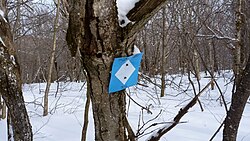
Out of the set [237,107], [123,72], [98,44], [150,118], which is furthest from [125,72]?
[150,118]

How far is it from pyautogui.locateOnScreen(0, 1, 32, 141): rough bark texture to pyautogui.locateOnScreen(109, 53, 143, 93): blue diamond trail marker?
4.97 ft

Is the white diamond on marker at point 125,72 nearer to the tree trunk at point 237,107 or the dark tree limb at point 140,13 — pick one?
the dark tree limb at point 140,13

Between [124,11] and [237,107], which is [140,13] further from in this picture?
[237,107]

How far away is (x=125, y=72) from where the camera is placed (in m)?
0.83

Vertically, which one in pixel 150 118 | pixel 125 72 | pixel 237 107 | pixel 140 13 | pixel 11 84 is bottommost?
pixel 150 118

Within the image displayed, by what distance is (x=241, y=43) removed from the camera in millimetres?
3025

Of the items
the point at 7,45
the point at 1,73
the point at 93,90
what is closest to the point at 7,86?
the point at 1,73

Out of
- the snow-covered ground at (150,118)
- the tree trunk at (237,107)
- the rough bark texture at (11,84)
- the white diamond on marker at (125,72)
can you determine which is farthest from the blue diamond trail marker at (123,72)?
the snow-covered ground at (150,118)

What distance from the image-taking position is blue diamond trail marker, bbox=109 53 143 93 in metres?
0.81

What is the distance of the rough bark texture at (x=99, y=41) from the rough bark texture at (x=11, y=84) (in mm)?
1464

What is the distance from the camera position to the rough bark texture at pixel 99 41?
0.76 metres

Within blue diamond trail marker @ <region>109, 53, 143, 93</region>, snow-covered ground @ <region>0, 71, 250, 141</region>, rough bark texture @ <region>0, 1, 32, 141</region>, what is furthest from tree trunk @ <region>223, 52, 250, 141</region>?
rough bark texture @ <region>0, 1, 32, 141</region>

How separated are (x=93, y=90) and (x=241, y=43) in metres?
2.53

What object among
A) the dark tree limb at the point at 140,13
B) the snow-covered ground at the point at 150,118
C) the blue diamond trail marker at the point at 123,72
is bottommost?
the snow-covered ground at the point at 150,118
